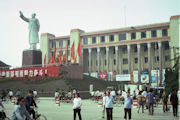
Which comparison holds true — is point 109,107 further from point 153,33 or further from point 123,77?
point 123,77

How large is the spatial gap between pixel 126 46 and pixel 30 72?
3569 centimetres

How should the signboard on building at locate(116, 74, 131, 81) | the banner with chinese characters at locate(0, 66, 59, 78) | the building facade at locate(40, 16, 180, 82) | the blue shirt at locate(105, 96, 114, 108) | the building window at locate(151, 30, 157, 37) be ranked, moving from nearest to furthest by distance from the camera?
the blue shirt at locate(105, 96, 114, 108) < the banner with chinese characters at locate(0, 66, 59, 78) < the building facade at locate(40, 16, 180, 82) < the building window at locate(151, 30, 157, 37) < the signboard on building at locate(116, 74, 131, 81)

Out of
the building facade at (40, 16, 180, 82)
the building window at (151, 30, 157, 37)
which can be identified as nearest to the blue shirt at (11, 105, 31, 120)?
the building facade at (40, 16, 180, 82)

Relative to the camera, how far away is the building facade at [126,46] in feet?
205

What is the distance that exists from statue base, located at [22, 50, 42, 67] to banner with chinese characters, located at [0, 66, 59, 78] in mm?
1308

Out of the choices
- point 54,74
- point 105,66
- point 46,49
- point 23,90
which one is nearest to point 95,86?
point 54,74

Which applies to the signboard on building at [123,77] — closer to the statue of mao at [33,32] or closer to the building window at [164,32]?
the building window at [164,32]

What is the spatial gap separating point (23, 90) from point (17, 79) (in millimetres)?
5302

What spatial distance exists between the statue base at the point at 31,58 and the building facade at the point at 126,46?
88.7 ft

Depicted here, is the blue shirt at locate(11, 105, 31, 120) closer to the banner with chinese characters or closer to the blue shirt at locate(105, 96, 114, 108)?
the blue shirt at locate(105, 96, 114, 108)

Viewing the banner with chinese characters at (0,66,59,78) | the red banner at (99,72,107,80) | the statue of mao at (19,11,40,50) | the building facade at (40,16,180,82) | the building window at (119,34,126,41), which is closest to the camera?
the banner with chinese characters at (0,66,59,78)

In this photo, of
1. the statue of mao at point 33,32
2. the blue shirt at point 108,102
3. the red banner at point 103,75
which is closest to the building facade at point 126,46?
the red banner at point 103,75

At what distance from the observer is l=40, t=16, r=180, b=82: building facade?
62344 mm

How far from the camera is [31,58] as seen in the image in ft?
138
